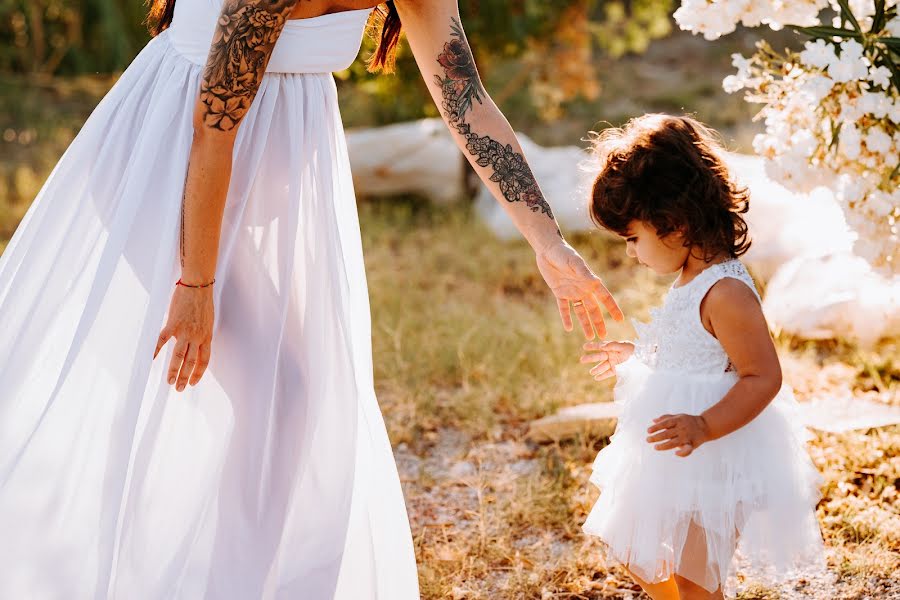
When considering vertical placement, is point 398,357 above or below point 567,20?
below

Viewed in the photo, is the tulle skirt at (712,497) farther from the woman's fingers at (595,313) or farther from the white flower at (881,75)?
the white flower at (881,75)

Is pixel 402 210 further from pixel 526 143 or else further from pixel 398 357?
pixel 398 357

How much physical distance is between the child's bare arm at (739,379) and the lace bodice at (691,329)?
3 cm

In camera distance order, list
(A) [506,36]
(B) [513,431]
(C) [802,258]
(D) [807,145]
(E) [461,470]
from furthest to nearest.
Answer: (A) [506,36], (C) [802,258], (B) [513,431], (E) [461,470], (D) [807,145]

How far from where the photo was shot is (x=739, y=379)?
177 cm

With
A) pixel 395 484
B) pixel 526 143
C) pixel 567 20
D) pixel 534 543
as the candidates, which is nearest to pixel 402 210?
pixel 526 143

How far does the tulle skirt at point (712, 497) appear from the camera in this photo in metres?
1.80

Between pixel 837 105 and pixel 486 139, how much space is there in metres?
0.78

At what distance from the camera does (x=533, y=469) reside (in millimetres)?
3012

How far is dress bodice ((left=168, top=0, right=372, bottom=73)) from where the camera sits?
1.80 metres

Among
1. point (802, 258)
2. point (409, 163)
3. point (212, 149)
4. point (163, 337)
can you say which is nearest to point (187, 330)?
point (163, 337)

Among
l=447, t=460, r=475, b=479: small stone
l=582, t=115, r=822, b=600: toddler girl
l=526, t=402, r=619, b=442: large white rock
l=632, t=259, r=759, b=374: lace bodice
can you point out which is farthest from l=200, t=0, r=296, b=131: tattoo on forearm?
l=526, t=402, r=619, b=442: large white rock

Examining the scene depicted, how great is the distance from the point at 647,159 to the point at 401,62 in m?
3.83

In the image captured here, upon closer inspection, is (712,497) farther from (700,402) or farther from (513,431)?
(513,431)
